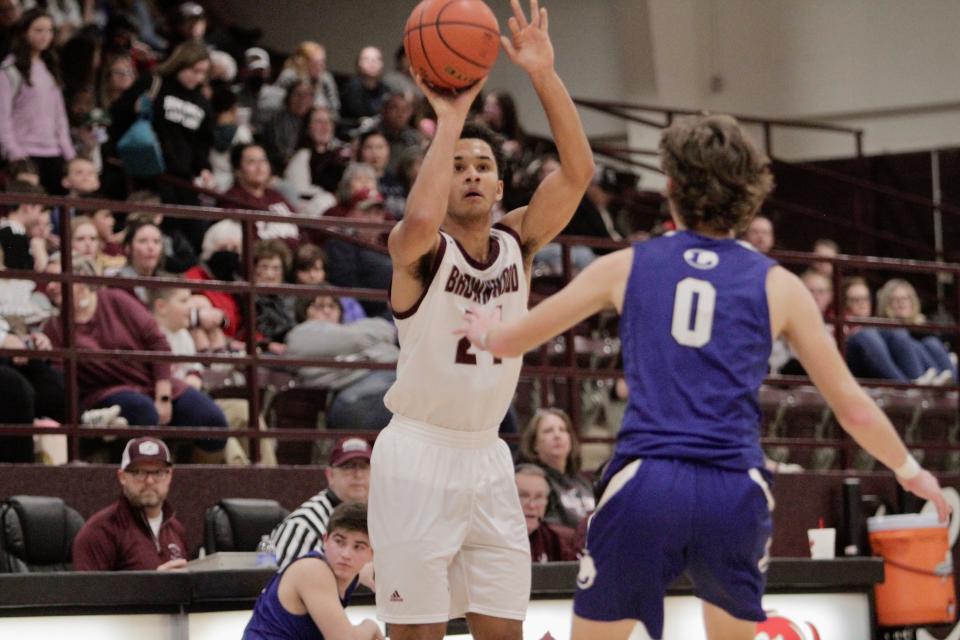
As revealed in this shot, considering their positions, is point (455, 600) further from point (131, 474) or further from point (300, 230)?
point (300, 230)

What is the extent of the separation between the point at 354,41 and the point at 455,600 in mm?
14483

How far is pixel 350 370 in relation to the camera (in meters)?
8.80

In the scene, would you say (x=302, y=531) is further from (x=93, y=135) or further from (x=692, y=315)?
(x=93, y=135)

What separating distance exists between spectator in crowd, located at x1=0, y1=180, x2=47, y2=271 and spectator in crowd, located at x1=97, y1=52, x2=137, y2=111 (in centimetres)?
341

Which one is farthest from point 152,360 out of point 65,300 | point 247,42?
point 247,42

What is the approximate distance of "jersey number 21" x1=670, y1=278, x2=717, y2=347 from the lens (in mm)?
3682

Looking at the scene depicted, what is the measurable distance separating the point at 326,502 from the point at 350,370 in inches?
70.6

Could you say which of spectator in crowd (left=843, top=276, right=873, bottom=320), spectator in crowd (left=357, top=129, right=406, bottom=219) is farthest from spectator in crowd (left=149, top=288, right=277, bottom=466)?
spectator in crowd (left=843, top=276, right=873, bottom=320)

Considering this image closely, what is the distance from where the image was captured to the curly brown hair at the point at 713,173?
3.75 meters

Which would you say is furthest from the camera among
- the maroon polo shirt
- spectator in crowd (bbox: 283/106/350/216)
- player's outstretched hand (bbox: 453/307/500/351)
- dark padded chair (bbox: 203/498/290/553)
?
spectator in crowd (bbox: 283/106/350/216)

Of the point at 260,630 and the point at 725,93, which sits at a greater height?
the point at 725,93

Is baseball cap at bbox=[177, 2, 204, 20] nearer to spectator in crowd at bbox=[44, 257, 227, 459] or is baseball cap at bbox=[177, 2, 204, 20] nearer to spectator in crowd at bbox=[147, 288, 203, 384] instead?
spectator in crowd at bbox=[147, 288, 203, 384]

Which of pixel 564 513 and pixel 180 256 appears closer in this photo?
pixel 564 513

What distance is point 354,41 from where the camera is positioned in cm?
1839
